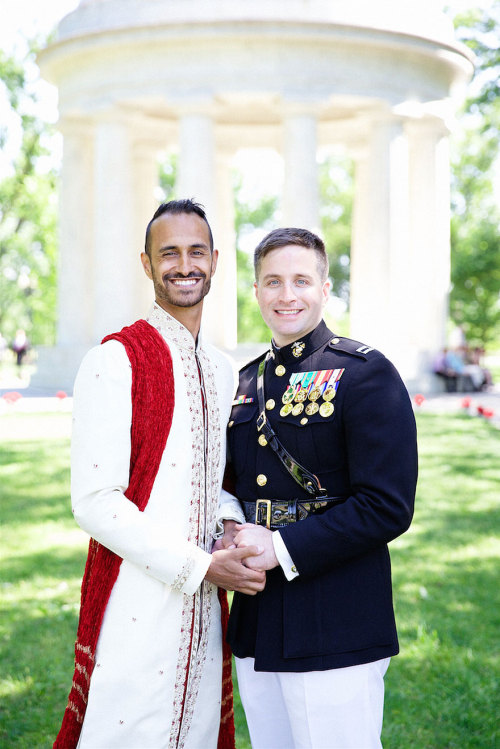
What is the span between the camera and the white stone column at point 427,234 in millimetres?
29641

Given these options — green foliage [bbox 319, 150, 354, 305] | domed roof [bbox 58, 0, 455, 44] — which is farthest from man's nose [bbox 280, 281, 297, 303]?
green foliage [bbox 319, 150, 354, 305]

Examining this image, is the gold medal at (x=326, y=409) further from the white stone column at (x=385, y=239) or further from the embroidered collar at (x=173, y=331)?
the white stone column at (x=385, y=239)

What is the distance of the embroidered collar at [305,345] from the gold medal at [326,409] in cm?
38

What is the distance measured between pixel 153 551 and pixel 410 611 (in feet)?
15.1

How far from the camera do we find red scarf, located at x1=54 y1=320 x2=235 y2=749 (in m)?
4.08

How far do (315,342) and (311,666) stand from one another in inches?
60.3

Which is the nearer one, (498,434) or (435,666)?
(435,666)

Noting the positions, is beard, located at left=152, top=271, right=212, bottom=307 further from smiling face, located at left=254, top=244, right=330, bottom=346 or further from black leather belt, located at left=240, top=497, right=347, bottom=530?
black leather belt, located at left=240, top=497, right=347, bottom=530

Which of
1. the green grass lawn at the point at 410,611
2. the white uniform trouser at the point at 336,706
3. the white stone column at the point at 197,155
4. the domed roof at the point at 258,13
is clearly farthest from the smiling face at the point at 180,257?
the domed roof at the point at 258,13

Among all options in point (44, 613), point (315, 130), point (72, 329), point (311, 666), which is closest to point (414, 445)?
point (311, 666)

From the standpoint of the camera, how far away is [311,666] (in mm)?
3920

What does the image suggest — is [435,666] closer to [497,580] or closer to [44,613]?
[497,580]

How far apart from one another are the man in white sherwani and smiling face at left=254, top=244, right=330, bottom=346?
1.22ft

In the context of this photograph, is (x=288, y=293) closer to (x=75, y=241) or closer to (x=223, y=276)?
(x=223, y=276)
